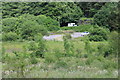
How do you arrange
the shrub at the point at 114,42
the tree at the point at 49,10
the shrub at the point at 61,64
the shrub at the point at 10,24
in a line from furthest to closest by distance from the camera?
1. the tree at the point at 49,10
2. the shrub at the point at 10,24
3. the shrub at the point at 61,64
4. the shrub at the point at 114,42

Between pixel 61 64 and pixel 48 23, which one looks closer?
pixel 61 64

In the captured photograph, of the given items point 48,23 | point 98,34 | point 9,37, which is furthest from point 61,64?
point 48,23

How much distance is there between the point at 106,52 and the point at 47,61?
5.40 ft

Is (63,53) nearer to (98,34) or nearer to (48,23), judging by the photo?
(98,34)

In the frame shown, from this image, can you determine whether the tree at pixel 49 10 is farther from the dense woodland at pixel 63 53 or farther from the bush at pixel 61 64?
the bush at pixel 61 64

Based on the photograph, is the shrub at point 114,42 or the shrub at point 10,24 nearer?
the shrub at point 114,42

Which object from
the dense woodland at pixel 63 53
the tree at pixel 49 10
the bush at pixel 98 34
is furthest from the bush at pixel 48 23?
the bush at pixel 98 34

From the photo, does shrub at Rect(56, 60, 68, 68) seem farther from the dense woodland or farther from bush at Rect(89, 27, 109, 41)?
bush at Rect(89, 27, 109, 41)

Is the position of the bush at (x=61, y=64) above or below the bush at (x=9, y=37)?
above

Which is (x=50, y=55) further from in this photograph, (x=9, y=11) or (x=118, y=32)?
(x=9, y=11)

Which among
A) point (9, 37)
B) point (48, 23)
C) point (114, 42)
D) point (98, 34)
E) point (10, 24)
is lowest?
point (48, 23)

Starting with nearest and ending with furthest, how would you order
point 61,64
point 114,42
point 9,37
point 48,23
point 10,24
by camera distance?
point 114,42
point 61,64
point 9,37
point 10,24
point 48,23

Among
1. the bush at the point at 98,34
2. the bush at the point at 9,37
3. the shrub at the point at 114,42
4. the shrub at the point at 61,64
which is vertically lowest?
the bush at the point at 9,37

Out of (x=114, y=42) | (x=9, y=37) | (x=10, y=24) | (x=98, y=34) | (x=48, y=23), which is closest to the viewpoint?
(x=114, y=42)
